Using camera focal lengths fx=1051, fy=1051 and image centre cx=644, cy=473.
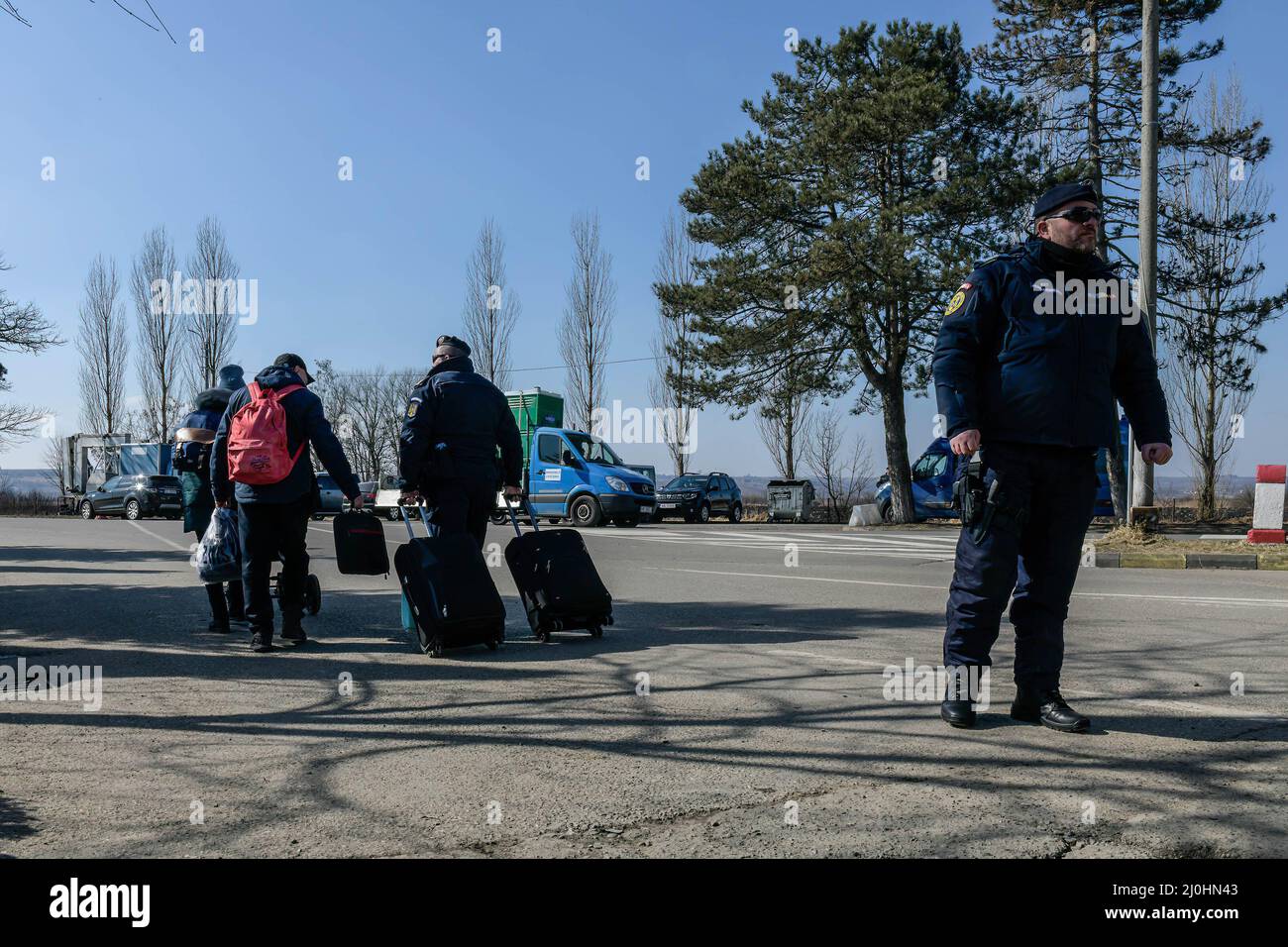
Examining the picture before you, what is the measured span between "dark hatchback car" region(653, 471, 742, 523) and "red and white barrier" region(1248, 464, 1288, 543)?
19.9 m

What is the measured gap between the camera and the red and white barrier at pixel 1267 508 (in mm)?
13500

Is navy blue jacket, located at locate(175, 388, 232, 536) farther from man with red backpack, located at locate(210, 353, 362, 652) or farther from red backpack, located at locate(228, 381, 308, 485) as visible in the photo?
red backpack, located at locate(228, 381, 308, 485)

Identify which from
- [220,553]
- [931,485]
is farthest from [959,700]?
[931,485]

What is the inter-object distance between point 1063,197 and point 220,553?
5.33 m

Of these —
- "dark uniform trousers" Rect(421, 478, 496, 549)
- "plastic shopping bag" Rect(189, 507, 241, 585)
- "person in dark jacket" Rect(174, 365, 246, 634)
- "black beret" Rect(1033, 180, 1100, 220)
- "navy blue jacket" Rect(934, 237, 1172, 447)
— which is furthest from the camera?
"person in dark jacket" Rect(174, 365, 246, 634)

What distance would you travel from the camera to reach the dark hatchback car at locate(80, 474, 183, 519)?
3312 cm

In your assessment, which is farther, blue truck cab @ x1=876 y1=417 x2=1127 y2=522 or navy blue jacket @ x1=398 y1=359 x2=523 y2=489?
blue truck cab @ x1=876 y1=417 x2=1127 y2=522

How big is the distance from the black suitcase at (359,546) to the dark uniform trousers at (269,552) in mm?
220

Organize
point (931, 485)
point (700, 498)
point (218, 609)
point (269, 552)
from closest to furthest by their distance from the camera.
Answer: point (269, 552), point (218, 609), point (931, 485), point (700, 498)

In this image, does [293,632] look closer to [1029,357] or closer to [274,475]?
[274,475]

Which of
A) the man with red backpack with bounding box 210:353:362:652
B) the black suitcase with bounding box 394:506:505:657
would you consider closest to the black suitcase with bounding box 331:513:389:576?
the man with red backpack with bounding box 210:353:362:652

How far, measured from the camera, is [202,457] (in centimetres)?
727

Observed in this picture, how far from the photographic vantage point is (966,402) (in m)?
3.92
